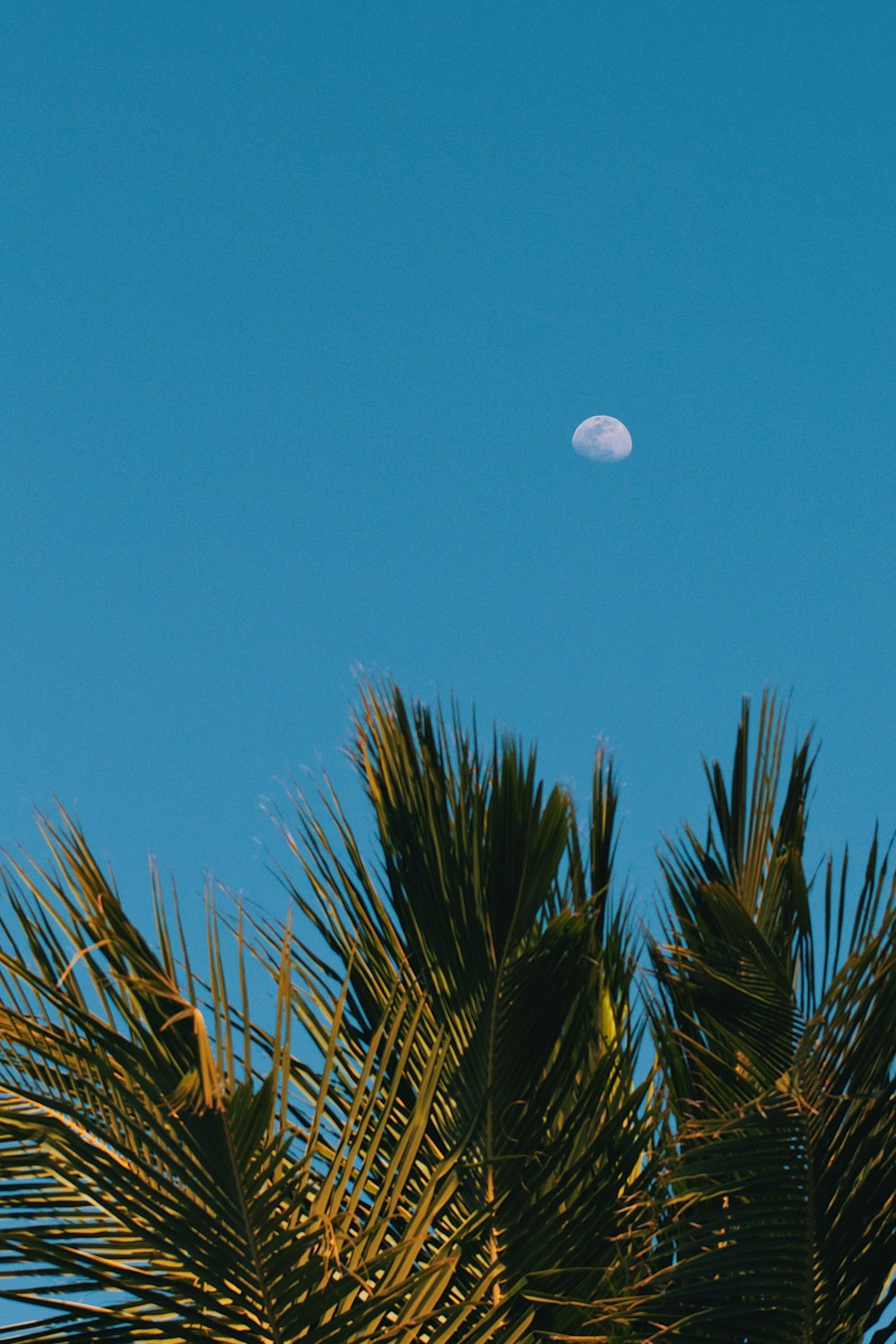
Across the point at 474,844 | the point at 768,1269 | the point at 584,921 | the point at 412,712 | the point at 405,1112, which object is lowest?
the point at 768,1269

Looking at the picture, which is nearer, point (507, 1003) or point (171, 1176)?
point (171, 1176)

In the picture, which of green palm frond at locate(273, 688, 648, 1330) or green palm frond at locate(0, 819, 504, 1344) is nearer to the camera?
green palm frond at locate(0, 819, 504, 1344)

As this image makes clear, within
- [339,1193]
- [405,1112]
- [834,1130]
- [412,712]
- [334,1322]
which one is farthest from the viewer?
[412,712]

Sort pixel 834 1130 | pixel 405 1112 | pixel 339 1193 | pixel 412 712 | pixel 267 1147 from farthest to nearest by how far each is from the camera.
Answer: pixel 412 712 < pixel 405 1112 < pixel 834 1130 < pixel 339 1193 < pixel 267 1147

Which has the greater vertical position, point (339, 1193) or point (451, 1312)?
point (339, 1193)

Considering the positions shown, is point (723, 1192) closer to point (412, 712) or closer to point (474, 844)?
point (474, 844)

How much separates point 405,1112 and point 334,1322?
34.5 inches

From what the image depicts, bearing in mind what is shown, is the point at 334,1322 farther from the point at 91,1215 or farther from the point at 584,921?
the point at 584,921

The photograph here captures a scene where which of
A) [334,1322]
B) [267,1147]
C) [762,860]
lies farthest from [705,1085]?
[267,1147]

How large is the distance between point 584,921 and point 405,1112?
61 centimetres

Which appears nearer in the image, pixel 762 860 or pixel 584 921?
pixel 584 921

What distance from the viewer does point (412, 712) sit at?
3.70 m

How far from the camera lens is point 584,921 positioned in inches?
131

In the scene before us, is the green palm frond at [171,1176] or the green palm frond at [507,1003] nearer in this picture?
the green palm frond at [171,1176]
